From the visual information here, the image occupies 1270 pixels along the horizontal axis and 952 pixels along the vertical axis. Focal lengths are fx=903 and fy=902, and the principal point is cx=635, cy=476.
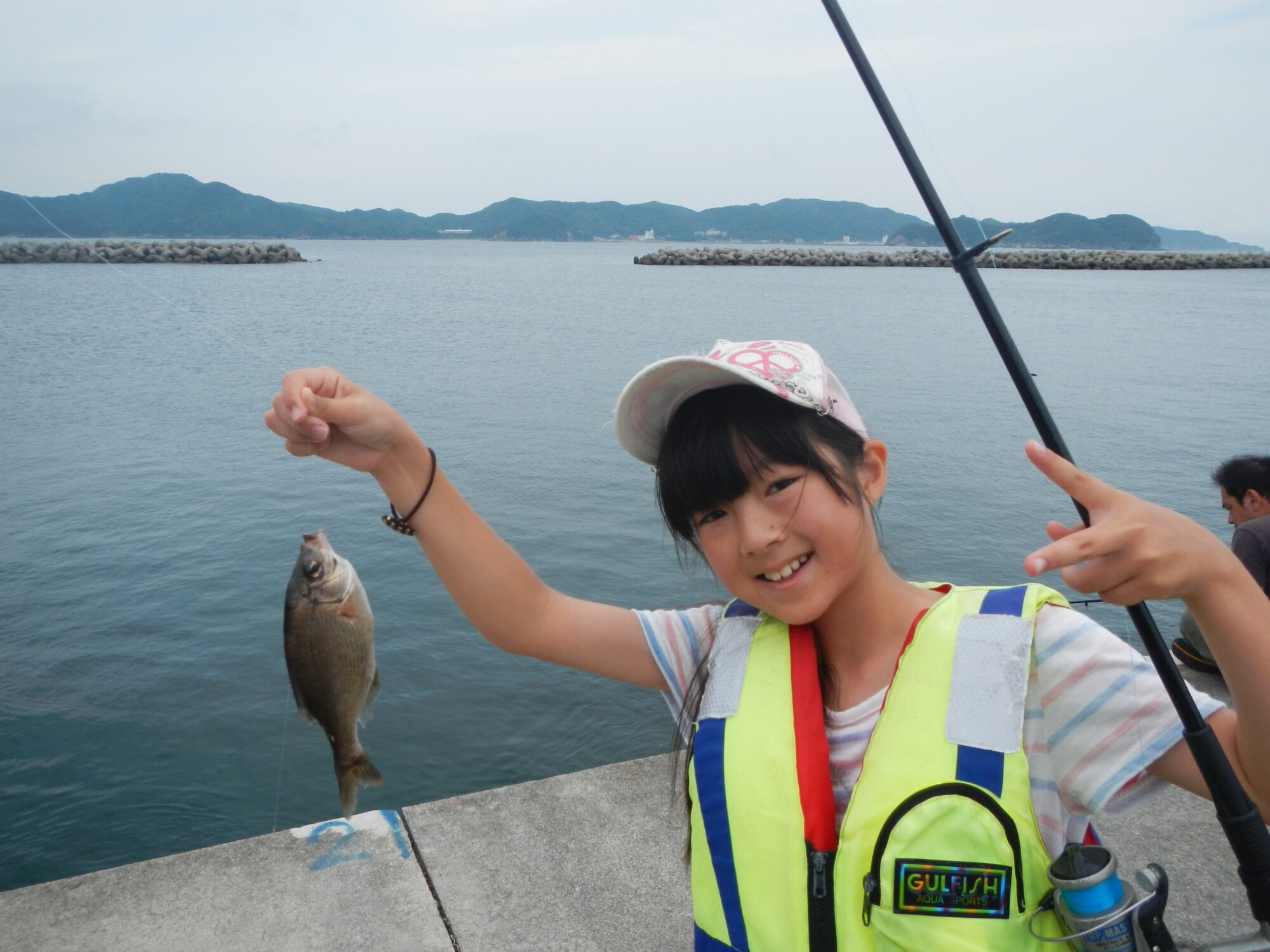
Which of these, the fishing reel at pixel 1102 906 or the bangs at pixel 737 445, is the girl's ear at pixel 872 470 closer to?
the bangs at pixel 737 445

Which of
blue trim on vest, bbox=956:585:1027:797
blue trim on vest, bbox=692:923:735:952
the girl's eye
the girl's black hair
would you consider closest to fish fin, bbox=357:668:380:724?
the girl's black hair

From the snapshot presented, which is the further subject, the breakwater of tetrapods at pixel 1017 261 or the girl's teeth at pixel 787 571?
the breakwater of tetrapods at pixel 1017 261

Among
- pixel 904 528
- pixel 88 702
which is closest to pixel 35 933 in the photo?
pixel 88 702

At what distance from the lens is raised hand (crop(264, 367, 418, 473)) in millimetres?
1455

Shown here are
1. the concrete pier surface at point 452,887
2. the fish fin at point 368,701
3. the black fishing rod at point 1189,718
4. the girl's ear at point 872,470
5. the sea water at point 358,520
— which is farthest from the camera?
the sea water at point 358,520

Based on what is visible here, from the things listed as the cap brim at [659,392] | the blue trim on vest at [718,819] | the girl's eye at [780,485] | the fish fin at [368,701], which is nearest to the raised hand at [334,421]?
the cap brim at [659,392]

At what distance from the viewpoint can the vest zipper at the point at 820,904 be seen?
4.74ft

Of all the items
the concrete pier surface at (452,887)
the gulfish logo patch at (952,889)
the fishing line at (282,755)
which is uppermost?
the gulfish logo patch at (952,889)

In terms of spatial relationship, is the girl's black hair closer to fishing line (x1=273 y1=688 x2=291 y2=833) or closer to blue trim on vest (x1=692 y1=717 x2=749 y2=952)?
blue trim on vest (x1=692 y1=717 x2=749 y2=952)

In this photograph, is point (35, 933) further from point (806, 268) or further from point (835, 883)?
point (806, 268)

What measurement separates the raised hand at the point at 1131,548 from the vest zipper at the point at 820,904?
66cm

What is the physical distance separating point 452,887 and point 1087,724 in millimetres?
2158

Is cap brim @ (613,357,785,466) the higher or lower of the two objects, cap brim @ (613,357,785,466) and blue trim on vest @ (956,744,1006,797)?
the higher

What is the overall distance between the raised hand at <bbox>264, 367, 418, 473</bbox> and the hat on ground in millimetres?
418
